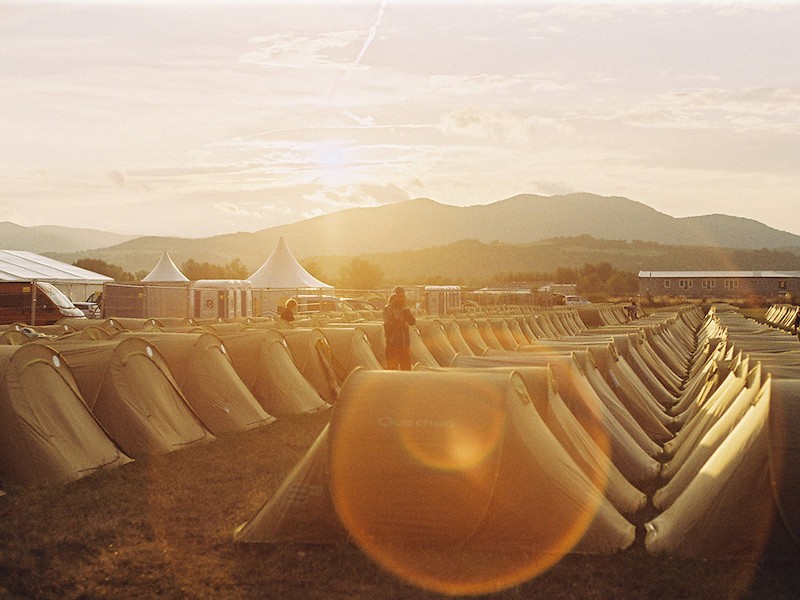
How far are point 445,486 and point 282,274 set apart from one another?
1778 inches

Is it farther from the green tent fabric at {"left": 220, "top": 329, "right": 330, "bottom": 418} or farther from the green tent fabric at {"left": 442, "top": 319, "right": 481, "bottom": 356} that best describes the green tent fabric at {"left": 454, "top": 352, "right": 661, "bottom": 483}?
the green tent fabric at {"left": 442, "top": 319, "right": 481, "bottom": 356}

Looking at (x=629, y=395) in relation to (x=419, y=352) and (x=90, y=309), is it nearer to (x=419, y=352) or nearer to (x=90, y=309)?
(x=419, y=352)

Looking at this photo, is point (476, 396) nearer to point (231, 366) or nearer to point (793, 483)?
point (793, 483)

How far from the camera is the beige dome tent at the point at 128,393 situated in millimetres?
12078

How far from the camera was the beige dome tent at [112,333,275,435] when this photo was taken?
1393cm

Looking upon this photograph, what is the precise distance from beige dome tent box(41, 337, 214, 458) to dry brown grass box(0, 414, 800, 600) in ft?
7.23

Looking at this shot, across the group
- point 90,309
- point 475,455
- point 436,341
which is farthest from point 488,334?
point 90,309

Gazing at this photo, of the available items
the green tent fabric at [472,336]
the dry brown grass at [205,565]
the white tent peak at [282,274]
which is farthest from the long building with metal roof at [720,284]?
the dry brown grass at [205,565]

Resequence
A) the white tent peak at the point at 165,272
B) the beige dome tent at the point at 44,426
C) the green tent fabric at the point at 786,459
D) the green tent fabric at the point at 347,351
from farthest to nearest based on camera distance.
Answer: the white tent peak at the point at 165,272 < the green tent fabric at the point at 347,351 < the beige dome tent at the point at 44,426 < the green tent fabric at the point at 786,459

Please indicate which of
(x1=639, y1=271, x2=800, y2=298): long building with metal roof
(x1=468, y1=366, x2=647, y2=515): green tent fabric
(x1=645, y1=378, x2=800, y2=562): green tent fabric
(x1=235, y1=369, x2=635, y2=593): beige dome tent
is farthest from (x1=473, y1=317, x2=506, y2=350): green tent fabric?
(x1=639, y1=271, x2=800, y2=298): long building with metal roof

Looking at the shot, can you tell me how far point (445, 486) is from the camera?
7508 mm

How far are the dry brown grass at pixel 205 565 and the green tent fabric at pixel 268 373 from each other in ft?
20.0

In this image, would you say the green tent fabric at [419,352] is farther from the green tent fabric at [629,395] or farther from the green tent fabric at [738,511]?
the green tent fabric at [738,511]

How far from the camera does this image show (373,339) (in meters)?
19.8
